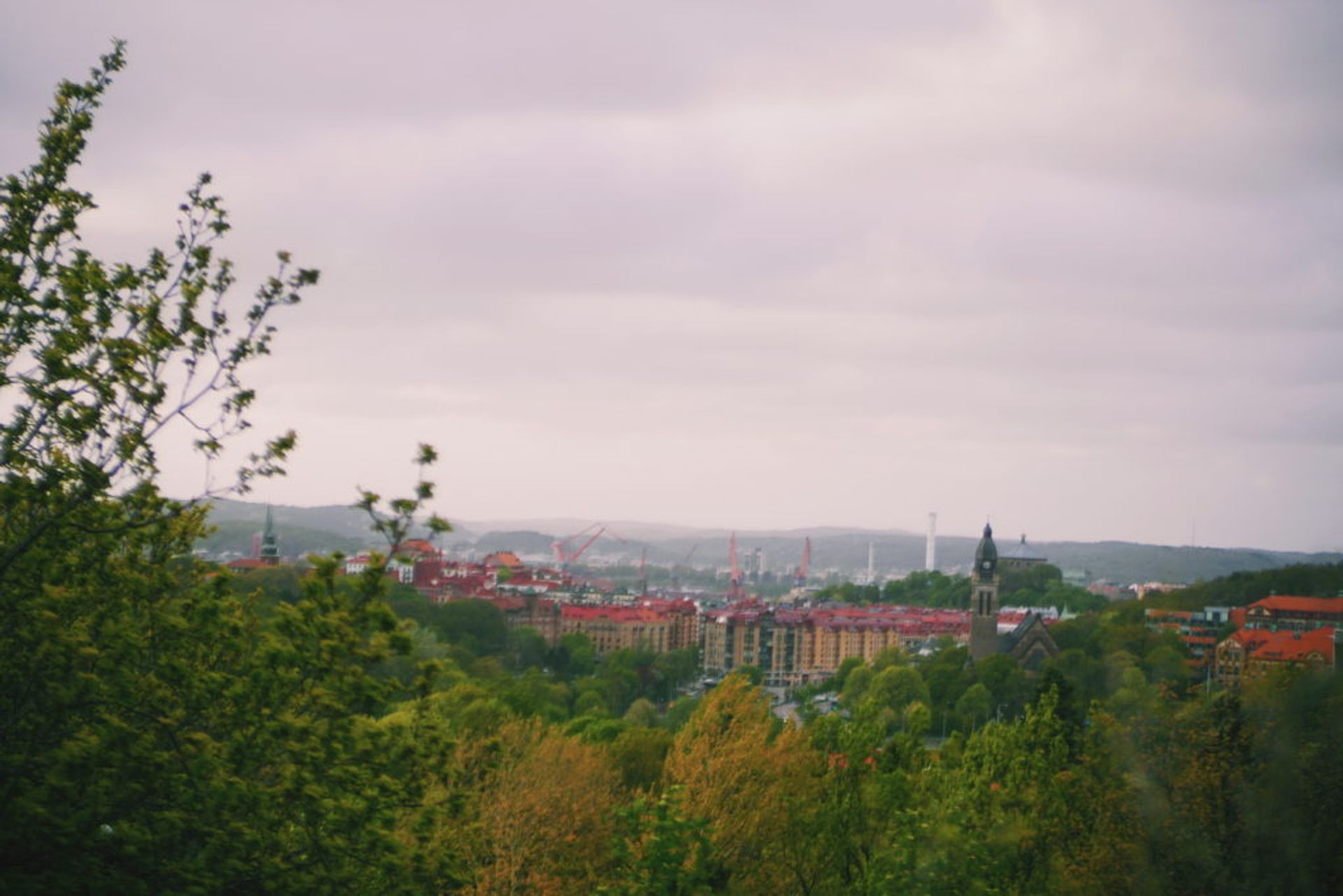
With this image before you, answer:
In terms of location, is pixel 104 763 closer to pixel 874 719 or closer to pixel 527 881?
pixel 527 881

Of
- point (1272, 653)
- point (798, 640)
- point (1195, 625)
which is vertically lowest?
point (798, 640)

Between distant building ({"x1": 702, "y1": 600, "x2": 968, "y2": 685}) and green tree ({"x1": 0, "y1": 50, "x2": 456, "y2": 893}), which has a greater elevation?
green tree ({"x1": 0, "y1": 50, "x2": 456, "y2": 893})

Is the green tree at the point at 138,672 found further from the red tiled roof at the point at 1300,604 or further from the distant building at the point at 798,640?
the distant building at the point at 798,640

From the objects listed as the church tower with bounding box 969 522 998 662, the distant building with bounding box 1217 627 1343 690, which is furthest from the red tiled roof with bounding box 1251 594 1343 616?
the church tower with bounding box 969 522 998 662

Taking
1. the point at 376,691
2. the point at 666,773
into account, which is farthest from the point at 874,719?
the point at 376,691

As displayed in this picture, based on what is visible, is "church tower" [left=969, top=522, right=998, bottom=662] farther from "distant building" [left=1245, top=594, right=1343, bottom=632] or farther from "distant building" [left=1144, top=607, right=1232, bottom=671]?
"distant building" [left=1245, top=594, right=1343, bottom=632]

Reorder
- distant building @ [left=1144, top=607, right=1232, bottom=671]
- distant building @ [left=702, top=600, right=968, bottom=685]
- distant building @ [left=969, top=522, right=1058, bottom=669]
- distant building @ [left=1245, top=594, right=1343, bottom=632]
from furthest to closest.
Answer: distant building @ [left=702, top=600, right=968, bottom=685] < distant building @ [left=969, top=522, right=1058, bottom=669] < distant building @ [left=1144, top=607, right=1232, bottom=671] < distant building @ [left=1245, top=594, right=1343, bottom=632]

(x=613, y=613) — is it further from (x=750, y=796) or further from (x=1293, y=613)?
(x=750, y=796)

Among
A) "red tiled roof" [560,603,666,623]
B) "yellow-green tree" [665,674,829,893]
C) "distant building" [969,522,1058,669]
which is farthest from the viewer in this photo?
"red tiled roof" [560,603,666,623]

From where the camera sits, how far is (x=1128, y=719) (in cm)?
1844

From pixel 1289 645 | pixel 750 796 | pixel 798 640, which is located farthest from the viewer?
pixel 798 640

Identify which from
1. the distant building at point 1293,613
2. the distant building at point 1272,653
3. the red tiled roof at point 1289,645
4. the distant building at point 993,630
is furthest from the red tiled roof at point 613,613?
the red tiled roof at point 1289,645

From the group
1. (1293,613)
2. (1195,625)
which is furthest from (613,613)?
(1293,613)

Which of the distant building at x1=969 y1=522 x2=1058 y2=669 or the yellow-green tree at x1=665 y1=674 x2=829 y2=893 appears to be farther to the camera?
the distant building at x1=969 y1=522 x2=1058 y2=669
